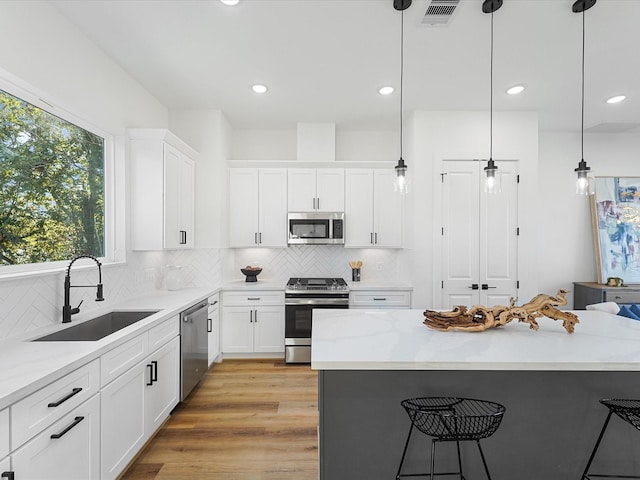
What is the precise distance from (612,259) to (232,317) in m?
5.07

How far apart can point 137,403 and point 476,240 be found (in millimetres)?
3649

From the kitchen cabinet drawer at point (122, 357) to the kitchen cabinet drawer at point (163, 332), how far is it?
75mm

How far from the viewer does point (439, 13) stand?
228 cm

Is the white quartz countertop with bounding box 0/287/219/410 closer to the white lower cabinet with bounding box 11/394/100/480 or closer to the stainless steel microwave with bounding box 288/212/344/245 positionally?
the white lower cabinet with bounding box 11/394/100/480

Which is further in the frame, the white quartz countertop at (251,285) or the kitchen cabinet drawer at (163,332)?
the white quartz countertop at (251,285)

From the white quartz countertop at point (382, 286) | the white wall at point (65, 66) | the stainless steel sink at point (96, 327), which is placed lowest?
the stainless steel sink at point (96, 327)

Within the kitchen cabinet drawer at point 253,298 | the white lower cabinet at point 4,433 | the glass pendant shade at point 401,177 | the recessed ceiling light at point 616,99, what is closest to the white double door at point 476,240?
the recessed ceiling light at point 616,99

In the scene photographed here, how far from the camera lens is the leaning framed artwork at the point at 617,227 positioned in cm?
480

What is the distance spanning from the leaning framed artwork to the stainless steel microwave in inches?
140

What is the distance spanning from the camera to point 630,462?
1.84 metres

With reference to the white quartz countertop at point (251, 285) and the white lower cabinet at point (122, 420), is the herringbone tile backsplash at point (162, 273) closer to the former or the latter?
the white quartz countertop at point (251, 285)

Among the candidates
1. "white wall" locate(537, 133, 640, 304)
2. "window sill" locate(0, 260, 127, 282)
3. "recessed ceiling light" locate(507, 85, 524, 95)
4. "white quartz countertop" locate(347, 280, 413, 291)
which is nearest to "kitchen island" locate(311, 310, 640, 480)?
"window sill" locate(0, 260, 127, 282)

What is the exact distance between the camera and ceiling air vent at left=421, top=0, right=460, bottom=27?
7.14ft

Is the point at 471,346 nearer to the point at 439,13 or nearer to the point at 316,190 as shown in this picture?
the point at 439,13
